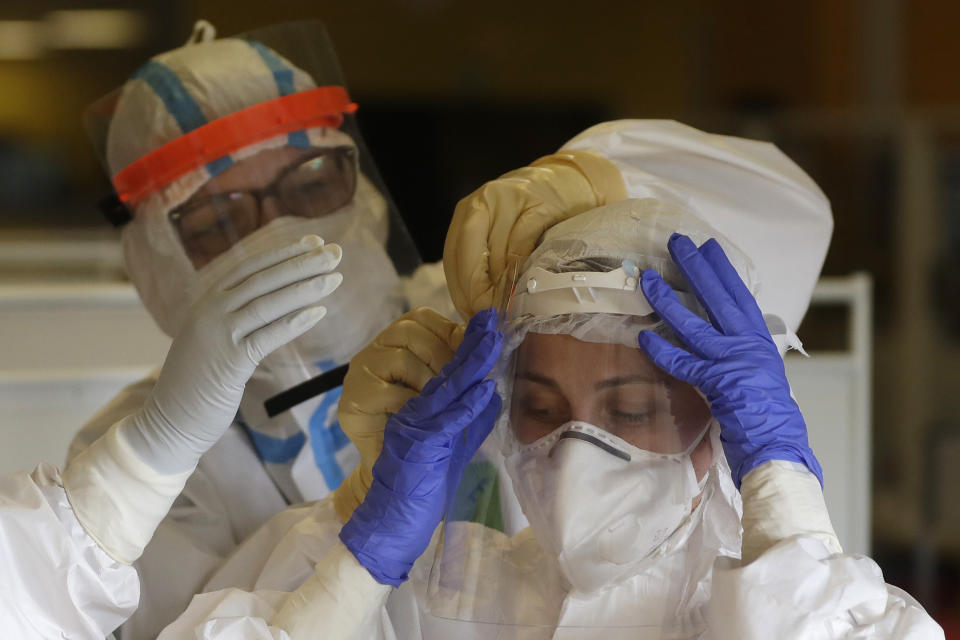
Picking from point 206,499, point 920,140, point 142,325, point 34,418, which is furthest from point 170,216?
point 920,140

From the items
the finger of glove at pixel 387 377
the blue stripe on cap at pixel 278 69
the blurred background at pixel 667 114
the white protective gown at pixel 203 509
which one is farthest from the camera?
the blurred background at pixel 667 114

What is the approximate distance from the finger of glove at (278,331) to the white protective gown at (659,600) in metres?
0.26

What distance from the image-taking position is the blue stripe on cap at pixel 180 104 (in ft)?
5.45

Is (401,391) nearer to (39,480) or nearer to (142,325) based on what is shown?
(39,480)

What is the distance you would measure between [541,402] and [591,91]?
18.3ft

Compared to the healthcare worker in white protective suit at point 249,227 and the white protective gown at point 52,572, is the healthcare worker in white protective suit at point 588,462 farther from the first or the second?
the healthcare worker in white protective suit at point 249,227

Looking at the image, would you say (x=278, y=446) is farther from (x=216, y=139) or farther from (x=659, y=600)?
(x=659, y=600)

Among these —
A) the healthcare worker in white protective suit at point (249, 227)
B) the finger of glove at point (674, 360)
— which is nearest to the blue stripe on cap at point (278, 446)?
the healthcare worker in white protective suit at point (249, 227)

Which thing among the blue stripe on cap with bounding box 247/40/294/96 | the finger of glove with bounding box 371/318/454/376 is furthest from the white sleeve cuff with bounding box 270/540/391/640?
the blue stripe on cap with bounding box 247/40/294/96

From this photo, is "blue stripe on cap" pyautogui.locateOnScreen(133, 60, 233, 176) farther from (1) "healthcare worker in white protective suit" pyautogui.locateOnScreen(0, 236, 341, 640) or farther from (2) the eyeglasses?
(1) "healthcare worker in white protective suit" pyautogui.locateOnScreen(0, 236, 341, 640)

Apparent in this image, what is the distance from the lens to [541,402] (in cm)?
119

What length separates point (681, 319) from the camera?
111 centimetres

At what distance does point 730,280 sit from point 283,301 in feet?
1.69

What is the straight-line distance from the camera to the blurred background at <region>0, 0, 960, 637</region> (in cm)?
446
